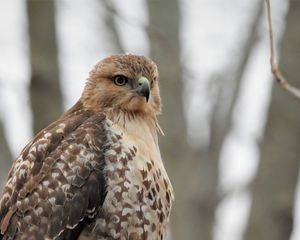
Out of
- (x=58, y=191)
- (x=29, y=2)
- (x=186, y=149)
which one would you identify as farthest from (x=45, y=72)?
Result: (x=58, y=191)

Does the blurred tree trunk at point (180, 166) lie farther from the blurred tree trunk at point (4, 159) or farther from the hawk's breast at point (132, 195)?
the hawk's breast at point (132, 195)

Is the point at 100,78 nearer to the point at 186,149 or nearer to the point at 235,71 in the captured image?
the point at 186,149

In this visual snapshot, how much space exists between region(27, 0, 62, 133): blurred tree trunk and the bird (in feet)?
7.88

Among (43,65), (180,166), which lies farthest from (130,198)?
(180,166)

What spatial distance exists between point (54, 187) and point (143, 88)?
1202mm

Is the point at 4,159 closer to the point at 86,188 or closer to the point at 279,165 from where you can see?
the point at 279,165

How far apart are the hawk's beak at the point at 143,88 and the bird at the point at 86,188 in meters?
0.41

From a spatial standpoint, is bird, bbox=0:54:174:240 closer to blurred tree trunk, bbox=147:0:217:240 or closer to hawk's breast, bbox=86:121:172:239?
hawk's breast, bbox=86:121:172:239

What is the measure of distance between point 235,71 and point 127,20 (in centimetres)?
406

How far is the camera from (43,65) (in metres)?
10.7

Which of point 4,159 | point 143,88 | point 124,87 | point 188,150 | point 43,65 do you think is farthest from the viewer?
point 188,150

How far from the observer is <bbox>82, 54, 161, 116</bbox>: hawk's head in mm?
8375

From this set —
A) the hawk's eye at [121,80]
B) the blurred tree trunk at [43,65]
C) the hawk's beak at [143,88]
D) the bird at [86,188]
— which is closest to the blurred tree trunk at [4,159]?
the blurred tree trunk at [43,65]

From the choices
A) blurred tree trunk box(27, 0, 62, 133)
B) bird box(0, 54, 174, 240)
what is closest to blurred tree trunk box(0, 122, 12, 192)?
blurred tree trunk box(27, 0, 62, 133)
